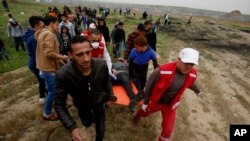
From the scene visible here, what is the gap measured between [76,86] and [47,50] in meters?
1.88

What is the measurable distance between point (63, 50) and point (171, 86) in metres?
4.83

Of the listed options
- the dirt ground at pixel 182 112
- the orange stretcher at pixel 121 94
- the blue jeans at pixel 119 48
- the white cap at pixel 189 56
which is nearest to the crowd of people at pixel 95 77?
the white cap at pixel 189 56

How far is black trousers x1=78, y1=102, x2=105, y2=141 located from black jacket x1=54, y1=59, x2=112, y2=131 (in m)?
0.20

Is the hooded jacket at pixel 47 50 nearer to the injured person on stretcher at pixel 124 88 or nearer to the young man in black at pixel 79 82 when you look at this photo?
the young man in black at pixel 79 82

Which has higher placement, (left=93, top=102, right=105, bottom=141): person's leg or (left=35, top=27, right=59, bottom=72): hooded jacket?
(left=35, top=27, right=59, bottom=72): hooded jacket

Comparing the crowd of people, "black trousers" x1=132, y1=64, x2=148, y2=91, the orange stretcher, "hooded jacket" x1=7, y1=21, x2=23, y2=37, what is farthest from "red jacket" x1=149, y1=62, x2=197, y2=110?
"hooded jacket" x1=7, y1=21, x2=23, y2=37

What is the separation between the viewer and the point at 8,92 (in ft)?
23.4

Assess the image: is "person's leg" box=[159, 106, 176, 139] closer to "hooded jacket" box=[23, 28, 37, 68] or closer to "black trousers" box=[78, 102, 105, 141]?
"black trousers" box=[78, 102, 105, 141]

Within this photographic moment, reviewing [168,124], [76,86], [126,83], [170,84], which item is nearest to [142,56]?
[126,83]

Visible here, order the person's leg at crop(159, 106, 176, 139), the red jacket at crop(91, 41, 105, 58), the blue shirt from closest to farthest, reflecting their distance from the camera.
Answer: the person's leg at crop(159, 106, 176, 139) → the red jacket at crop(91, 41, 105, 58) → the blue shirt

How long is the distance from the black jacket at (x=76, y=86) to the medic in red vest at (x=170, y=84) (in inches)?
47.7

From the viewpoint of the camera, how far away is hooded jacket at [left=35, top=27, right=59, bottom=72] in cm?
446

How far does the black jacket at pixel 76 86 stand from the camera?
2.87 m

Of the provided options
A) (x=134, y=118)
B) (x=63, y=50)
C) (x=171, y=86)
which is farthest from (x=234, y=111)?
(x=63, y=50)
